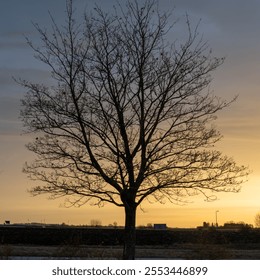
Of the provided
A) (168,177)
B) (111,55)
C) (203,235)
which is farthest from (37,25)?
(203,235)

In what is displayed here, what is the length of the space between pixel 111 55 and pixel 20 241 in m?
38.4

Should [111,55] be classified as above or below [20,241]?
above

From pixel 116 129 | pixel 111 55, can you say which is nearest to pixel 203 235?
pixel 116 129

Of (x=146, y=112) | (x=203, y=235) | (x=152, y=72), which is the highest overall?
(x=152, y=72)

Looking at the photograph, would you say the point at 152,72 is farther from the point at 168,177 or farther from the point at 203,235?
the point at 203,235

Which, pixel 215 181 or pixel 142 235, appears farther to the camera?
pixel 142 235

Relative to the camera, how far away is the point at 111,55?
2192 cm

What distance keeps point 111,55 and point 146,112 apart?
2433 millimetres

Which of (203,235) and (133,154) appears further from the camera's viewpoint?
(203,235)
